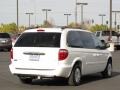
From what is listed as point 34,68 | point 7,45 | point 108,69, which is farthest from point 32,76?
point 7,45

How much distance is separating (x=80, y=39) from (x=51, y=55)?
159cm

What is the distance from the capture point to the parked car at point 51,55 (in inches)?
522

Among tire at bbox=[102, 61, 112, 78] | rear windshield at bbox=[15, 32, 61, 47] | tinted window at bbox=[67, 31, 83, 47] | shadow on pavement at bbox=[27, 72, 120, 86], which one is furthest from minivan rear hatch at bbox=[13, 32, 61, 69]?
tire at bbox=[102, 61, 112, 78]

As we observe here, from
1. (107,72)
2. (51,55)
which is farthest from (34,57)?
Answer: (107,72)

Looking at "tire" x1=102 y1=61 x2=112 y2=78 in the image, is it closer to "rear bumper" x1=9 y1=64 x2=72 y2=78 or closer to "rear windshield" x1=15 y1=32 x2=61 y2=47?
"rear bumper" x1=9 y1=64 x2=72 y2=78

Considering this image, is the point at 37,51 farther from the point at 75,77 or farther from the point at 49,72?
the point at 75,77

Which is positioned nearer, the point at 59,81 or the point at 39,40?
the point at 39,40

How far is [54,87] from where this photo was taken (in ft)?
44.8

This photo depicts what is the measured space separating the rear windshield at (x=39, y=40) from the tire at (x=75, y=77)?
989mm

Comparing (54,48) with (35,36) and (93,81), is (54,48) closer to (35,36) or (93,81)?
(35,36)

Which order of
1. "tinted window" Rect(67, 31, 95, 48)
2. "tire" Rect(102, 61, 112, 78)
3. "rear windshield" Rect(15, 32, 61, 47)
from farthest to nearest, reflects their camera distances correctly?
"tire" Rect(102, 61, 112, 78) < "tinted window" Rect(67, 31, 95, 48) < "rear windshield" Rect(15, 32, 61, 47)

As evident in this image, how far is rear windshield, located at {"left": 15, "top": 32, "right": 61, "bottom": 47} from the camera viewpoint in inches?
532

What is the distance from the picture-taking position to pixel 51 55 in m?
13.3

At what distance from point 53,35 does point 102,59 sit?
9.37 ft
